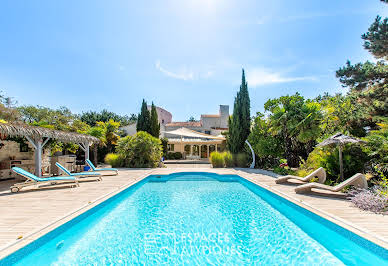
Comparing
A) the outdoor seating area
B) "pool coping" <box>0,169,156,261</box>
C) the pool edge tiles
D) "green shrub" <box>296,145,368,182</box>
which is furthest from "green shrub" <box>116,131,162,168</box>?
"green shrub" <box>296,145,368,182</box>

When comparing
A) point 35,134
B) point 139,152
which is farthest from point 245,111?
point 35,134

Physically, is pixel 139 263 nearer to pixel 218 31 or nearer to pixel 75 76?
pixel 218 31

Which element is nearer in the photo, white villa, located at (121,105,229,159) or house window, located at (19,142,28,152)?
house window, located at (19,142,28,152)

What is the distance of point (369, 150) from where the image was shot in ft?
23.8

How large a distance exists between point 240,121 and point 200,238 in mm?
13863

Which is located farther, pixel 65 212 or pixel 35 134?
pixel 35 134

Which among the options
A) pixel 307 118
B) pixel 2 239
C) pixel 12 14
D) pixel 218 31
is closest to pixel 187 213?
pixel 2 239

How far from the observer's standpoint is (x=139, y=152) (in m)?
16.3

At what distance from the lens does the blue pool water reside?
11.8 feet

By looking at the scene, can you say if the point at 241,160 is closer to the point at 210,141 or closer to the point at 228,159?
the point at 228,159

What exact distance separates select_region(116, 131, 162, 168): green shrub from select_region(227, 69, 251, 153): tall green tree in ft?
23.0

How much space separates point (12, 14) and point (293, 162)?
20054mm

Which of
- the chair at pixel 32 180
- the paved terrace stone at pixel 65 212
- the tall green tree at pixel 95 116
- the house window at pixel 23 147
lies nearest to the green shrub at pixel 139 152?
the house window at pixel 23 147

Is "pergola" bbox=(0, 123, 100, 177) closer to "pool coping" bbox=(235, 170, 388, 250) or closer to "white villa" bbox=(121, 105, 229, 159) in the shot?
"pool coping" bbox=(235, 170, 388, 250)
